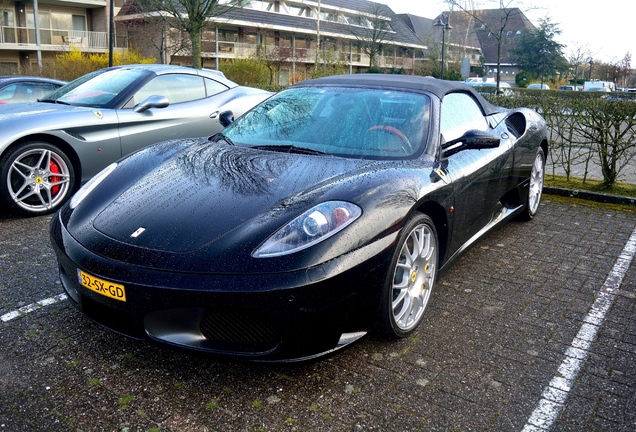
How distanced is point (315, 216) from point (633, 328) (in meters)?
2.10

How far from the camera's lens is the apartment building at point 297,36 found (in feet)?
124

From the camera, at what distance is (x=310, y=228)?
269cm

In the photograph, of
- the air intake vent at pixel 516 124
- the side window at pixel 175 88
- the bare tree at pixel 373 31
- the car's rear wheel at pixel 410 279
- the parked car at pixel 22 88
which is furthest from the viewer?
the bare tree at pixel 373 31

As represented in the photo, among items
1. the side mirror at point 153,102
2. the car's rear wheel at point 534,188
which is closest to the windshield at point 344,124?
the side mirror at point 153,102

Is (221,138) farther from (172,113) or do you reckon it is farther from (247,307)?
(172,113)

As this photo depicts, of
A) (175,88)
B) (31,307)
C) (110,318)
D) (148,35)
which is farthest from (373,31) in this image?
(110,318)

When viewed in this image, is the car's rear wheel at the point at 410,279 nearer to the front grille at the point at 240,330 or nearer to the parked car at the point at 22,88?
the front grille at the point at 240,330

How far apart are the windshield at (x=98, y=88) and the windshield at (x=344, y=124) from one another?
100 inches

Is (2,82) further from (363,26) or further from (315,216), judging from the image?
(363,26)

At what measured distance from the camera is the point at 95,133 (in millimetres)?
5750

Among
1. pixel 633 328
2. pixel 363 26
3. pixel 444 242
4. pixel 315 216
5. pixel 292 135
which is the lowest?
pixel 633 328

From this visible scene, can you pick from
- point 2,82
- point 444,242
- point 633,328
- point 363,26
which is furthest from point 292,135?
point 363,26

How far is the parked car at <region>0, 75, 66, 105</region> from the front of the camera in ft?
27.0

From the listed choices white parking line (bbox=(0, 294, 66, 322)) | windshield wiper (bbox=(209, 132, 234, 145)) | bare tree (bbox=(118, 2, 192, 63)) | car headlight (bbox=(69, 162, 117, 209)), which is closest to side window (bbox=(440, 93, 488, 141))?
windshield wiper (bbox=(209, 132, 234, 145))
